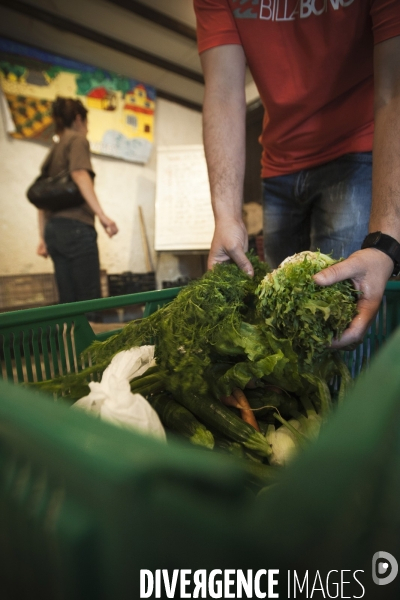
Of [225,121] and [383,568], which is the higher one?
[225,121]

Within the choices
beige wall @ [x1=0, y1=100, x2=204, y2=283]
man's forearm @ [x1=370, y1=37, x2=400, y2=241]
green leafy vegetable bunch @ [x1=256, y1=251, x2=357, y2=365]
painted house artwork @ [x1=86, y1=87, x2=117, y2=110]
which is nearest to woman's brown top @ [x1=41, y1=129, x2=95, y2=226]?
beige wall @ [x1=0, y1=100, x2=204, y2=283]

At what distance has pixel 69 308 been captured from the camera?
903 millimetres

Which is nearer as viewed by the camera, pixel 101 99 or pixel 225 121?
pixel 225 121

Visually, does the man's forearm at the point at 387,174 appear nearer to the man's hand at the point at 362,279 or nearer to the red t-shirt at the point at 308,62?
the man's hand at the point at 362,279

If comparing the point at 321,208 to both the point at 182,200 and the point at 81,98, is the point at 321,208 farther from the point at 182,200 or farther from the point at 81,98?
the point at 81,98

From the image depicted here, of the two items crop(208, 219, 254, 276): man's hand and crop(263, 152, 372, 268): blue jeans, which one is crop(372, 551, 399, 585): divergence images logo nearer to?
crop(208, 219, 254, 276): man's hand

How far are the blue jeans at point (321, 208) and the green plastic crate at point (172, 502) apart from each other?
0.86m

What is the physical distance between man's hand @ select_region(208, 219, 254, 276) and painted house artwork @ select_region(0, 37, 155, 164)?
3678mm

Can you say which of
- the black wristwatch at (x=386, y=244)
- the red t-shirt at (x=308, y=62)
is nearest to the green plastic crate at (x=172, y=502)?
the black wristwatch at (x=386, y=244)

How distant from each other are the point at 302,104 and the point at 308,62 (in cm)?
11

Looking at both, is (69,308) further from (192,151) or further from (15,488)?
(192,151)

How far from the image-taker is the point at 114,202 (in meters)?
4.65

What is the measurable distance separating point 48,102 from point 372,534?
4551mm

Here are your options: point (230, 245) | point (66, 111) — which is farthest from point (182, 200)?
point (230, 245)
